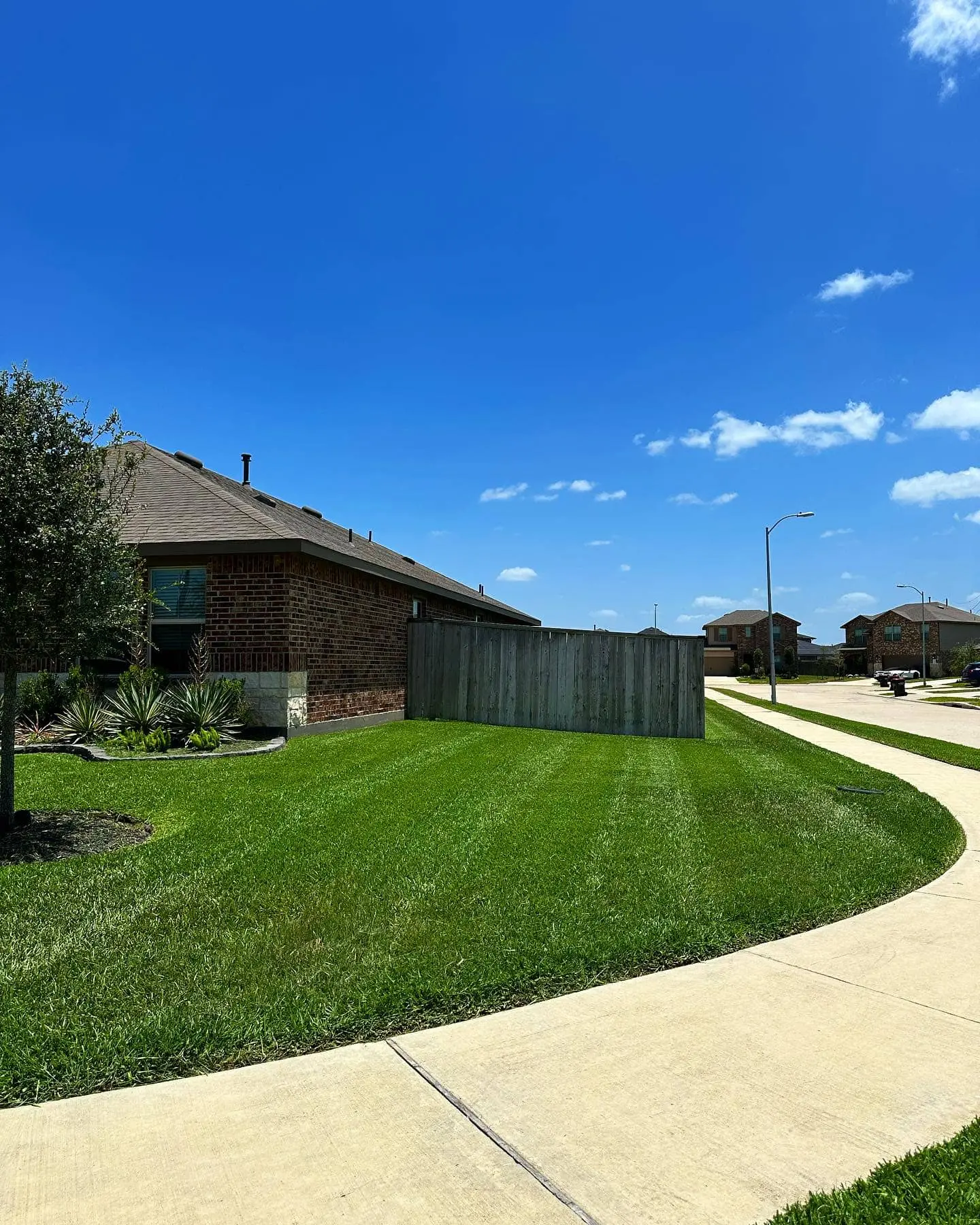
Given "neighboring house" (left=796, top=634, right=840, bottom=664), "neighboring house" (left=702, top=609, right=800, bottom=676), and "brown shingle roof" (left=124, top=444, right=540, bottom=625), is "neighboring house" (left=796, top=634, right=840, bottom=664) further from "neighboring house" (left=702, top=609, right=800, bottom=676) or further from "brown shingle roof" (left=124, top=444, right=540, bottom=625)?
"brown shingle roof" (left=124, top=444, right=540, bottom=625)

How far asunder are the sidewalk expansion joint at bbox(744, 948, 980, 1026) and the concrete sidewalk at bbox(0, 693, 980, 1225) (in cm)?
2

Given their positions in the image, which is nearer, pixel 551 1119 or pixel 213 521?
pixel 551 1119

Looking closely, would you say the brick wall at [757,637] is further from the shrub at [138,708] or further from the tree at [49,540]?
the tree at [49,540]

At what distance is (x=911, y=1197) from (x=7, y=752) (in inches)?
263

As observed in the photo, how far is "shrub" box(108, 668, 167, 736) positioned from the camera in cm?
1121

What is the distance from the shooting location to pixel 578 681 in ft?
53.9

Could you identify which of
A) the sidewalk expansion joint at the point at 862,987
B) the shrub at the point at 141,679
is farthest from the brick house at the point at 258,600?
the sidewalk expansion joint at the point at 862,987

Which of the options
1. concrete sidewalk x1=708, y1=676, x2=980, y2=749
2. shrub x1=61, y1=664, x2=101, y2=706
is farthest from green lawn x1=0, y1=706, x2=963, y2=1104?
concrete sidewalk x1=708, y1=676, x2=980, y2=749

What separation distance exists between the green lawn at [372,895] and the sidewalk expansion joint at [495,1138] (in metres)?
0.35

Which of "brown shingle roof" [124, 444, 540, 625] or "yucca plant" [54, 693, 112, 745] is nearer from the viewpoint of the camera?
"yucca plant" [54, 693, 112, 745]

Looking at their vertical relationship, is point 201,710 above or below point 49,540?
below

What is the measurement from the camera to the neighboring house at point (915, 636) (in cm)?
7038

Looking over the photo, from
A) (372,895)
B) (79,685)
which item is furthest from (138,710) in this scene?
(372,895)

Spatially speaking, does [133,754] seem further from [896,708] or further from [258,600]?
[896,708]
